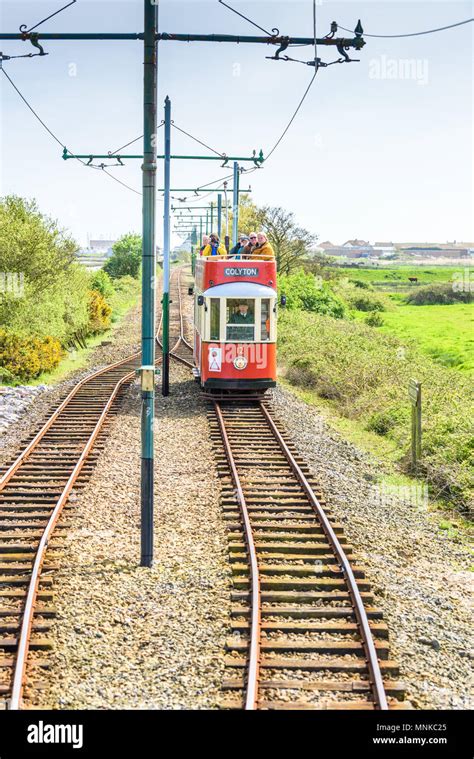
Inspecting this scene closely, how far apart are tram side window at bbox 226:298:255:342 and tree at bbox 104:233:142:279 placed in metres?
68.5

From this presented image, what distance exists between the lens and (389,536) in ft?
37.2

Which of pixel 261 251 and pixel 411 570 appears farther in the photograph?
pixel 261 251

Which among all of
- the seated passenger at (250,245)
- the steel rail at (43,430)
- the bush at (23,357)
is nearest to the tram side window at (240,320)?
the seated passenger at (250,245)

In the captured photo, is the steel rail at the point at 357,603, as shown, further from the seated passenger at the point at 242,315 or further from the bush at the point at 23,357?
the bush at the point at 23,357

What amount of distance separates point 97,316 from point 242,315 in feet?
77.4

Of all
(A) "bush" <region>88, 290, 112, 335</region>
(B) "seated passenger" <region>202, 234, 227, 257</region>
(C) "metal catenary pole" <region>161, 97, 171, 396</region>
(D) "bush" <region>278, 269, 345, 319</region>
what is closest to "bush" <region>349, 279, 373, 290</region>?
(D) "bush" <region>278, 269, 345, 319</region>

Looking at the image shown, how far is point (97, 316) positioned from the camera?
1613 inches

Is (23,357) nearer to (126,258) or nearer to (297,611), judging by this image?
(297,611)

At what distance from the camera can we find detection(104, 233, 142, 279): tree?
86.6 meters

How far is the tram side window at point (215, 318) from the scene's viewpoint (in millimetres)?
18375

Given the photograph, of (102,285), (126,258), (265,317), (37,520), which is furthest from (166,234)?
(126,258)

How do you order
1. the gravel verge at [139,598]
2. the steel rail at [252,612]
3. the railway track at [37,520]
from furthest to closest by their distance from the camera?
1. the railway track at [37,520]
2. the gravel verge at [139,598]
3. the steel rail at [252,612]

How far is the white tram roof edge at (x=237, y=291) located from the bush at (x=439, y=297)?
50.5 m
